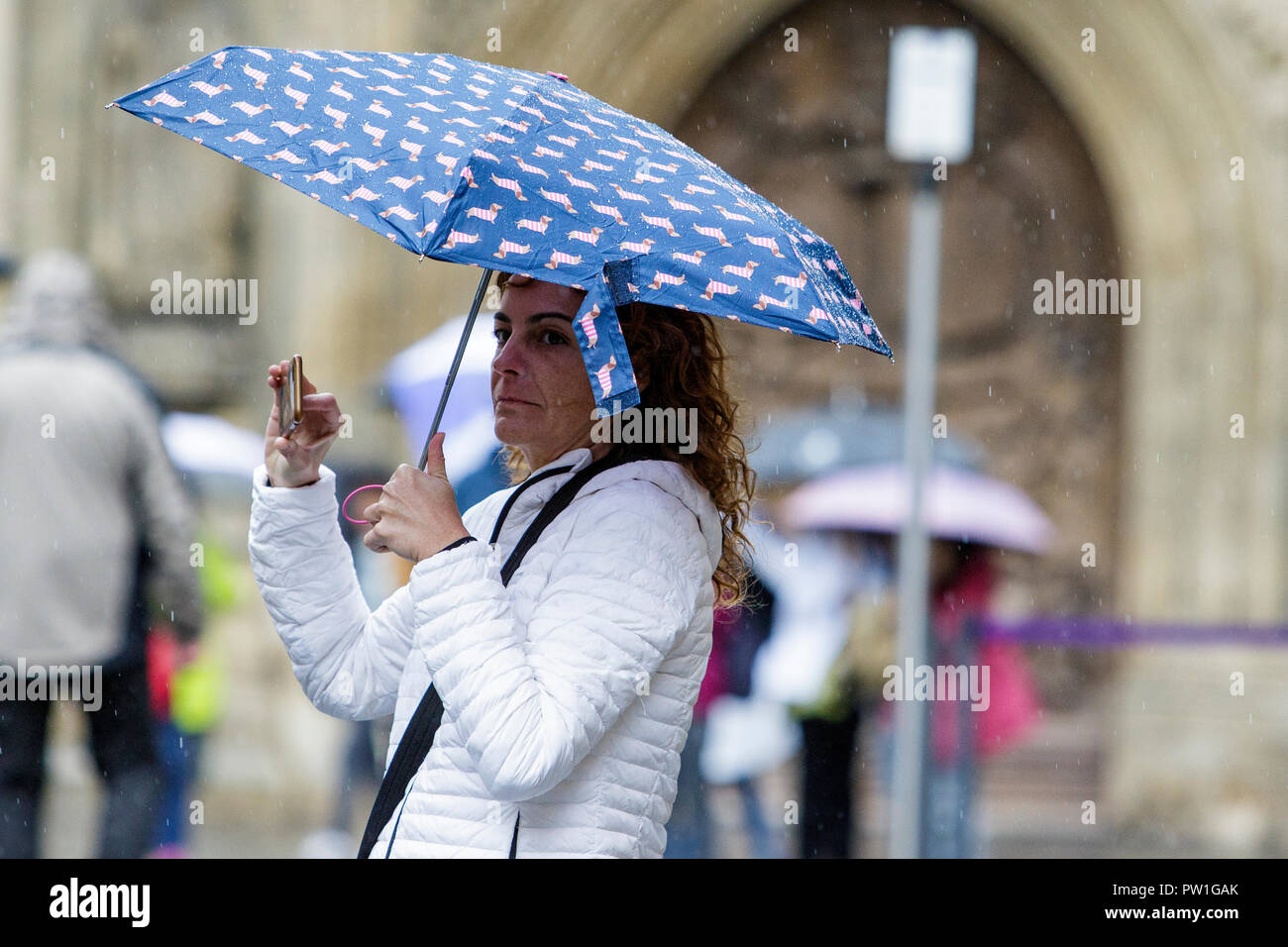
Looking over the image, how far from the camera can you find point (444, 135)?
228 cm

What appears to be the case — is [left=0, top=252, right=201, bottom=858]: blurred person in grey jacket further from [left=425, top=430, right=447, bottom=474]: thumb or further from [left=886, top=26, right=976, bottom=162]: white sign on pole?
[left=425, top=430, right=447, bottom=474]: thumb

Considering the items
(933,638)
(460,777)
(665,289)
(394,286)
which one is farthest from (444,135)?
(394,286)

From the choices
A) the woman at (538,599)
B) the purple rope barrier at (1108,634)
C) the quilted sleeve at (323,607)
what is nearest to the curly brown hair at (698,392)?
the woman at (538,599)

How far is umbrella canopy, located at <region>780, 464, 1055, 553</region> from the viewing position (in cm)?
677

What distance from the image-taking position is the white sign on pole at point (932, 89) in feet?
15.7

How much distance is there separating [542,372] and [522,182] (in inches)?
13.4

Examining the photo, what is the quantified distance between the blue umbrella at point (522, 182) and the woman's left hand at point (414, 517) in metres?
0.20

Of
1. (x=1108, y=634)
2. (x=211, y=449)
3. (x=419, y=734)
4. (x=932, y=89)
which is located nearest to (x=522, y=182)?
(x=419, y=734)

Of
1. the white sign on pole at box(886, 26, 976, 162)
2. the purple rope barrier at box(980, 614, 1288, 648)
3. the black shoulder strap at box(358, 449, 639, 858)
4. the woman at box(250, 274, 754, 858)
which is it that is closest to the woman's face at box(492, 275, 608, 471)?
the woman at box(250, 274, 754, 858)

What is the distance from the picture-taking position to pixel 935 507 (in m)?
6.67

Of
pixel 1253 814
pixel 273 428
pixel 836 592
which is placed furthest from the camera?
pixel 1253 814

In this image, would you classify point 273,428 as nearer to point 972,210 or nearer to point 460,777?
point 460,777

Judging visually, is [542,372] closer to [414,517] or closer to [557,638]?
[414,517]

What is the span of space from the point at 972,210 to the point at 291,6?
12.8ft
